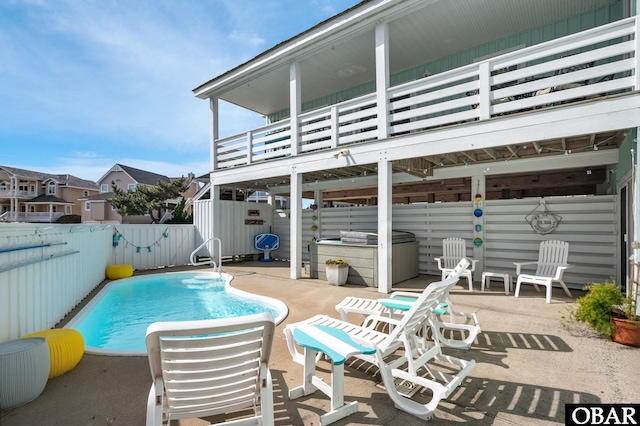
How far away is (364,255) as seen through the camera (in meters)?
7.70

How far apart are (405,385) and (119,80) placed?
1583cm

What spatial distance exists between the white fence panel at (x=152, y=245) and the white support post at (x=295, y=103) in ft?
19.9

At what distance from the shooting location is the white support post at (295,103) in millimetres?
8672

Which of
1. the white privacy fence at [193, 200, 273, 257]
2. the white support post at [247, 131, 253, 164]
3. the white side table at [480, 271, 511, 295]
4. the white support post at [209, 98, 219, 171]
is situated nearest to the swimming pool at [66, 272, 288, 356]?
the white privacy fence at [193, 200, 273, 257]

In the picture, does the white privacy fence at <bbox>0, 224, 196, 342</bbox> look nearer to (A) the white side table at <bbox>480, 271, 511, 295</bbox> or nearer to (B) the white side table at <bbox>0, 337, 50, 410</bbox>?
(B) the white side table at <bbox>0, 337, 50, 410</bbox>

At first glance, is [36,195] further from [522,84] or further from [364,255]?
[522,84]

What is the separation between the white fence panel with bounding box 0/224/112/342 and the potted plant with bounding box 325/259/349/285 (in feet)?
17.2

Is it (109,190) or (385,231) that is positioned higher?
(109,190)

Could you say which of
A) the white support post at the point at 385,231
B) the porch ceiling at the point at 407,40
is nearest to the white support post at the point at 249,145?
the porch ceiling at the point at 407,40

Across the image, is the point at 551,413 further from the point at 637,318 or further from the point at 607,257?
the point at 607,257

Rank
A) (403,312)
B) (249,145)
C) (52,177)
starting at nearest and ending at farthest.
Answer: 1. (403,312)
2. (249,145)
3. (52,177)

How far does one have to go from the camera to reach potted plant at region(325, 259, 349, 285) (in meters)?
7.70

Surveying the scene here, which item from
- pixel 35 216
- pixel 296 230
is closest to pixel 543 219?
pixel 296 230

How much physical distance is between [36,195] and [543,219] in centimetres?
4636
